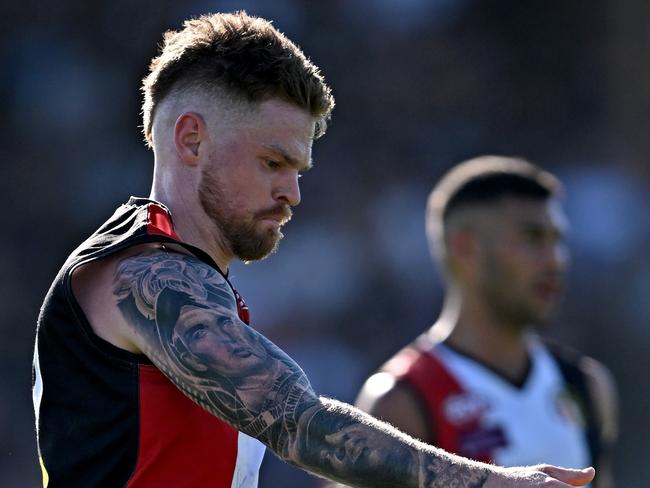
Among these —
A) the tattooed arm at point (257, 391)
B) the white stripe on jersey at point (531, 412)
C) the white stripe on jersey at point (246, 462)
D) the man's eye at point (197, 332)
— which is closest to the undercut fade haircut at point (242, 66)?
the tattooed arm at point (257, 391)

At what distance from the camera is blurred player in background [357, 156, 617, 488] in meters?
5.20

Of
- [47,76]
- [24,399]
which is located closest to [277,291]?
[24,399]

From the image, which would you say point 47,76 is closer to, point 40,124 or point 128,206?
point 40,124

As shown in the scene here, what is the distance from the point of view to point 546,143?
471 inches

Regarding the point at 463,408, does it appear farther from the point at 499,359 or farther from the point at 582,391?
the point at 582,391

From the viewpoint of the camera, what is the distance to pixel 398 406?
201 inches

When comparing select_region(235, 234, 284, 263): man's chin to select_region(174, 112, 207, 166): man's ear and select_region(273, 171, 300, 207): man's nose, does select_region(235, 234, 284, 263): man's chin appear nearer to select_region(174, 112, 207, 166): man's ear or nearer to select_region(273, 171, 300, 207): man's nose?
select_region(273, 171, 300, 207): man's nose

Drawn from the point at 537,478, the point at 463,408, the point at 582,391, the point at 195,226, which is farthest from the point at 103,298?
the point at 582,391

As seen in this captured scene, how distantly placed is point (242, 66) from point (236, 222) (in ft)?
1.30

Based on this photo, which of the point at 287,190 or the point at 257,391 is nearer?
the point at 257,391

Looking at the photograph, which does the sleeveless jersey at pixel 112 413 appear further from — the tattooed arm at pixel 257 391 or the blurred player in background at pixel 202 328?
the tattooed arm at pixel 257 391

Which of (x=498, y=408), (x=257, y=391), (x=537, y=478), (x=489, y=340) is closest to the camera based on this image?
(x=537, y=478)

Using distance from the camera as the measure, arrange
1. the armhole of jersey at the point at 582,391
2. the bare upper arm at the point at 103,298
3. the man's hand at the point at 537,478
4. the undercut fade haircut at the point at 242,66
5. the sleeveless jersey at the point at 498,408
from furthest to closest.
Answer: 1. the armhole of jersey at the point at 582,391
2. the sleeveless jersey at the point at 498,408
3. the undercut fade haircut at the point at 242,66
4. the bare upper arm at the point at 103,298
5. the man's hand at the point at 537,478

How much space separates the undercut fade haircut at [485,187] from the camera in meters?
6.02
